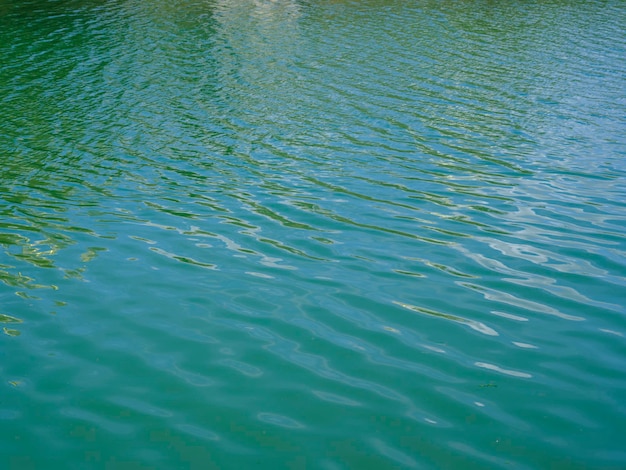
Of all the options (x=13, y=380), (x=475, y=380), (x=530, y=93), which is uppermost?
(x=530, y=93)

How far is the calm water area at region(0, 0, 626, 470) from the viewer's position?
7.15 meters

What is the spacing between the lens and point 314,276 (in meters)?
10.7

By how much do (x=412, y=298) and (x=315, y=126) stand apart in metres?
11.5

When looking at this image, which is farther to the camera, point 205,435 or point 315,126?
point 315,126

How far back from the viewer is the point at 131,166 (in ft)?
56.6

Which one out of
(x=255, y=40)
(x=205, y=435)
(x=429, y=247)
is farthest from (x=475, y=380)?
(x=255, y=40)

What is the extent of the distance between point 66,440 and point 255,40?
3278 cm

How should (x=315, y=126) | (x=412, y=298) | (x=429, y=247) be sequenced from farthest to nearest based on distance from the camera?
(x=315, y=126) < (x=429, y=247) < (x=412, y=298)

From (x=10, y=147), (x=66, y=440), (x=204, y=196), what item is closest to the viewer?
(x=66, y=440)

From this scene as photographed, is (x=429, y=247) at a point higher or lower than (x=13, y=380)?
higher

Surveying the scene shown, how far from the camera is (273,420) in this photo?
732cm

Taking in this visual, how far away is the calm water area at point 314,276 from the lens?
7.15m

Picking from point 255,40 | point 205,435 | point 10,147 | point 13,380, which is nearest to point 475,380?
point 205,435

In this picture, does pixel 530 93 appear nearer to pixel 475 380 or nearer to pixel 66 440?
pixel 475 380
